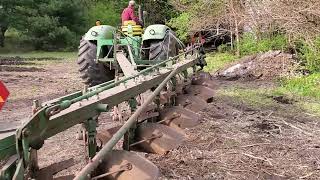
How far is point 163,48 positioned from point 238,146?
2837mm

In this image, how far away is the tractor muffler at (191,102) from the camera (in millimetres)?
5490

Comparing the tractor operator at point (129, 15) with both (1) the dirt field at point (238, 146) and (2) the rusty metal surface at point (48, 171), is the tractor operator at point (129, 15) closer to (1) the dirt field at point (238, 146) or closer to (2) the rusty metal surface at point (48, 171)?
(1) the dirt field at point (238, 146)

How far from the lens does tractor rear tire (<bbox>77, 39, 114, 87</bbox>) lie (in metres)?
7.30

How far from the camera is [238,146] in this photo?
4.96 m

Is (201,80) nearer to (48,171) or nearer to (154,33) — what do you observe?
(154,33)

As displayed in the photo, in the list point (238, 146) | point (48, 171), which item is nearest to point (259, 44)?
point (238, 146)

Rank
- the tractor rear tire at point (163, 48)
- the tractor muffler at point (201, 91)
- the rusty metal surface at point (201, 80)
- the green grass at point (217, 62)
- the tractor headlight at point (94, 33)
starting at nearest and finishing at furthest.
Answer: the tractor muffler at point (201, 91) < the rusty metal surface at point (201, 80) < the tractor headlight at point (94, 33) < the tractor rear tire at point (163, 48) < the green grass at point (217, 62)

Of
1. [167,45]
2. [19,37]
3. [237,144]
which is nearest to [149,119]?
[237,144]

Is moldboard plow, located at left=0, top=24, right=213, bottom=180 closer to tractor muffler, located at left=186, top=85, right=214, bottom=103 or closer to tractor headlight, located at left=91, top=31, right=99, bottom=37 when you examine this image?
tractor muffler, located at left=186, top=85, right=214, bottom=103

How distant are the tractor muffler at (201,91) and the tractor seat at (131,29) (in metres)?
1.95

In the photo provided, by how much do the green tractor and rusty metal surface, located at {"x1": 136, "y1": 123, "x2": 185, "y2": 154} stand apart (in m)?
3.14

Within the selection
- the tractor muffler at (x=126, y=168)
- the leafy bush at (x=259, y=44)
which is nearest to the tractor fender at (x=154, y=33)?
the tractor muffler at (x=126, y=168)

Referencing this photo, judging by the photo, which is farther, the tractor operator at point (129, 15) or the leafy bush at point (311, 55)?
the leafy bush at point (311, 55)

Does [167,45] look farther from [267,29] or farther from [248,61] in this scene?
[267,29]
